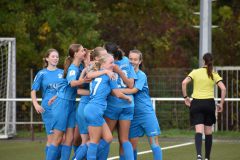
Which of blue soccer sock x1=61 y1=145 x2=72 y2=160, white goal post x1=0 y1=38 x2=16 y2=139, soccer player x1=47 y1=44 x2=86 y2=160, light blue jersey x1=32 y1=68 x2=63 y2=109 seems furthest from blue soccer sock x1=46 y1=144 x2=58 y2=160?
white goal post x1=0 y1=38 x2=16 y2=139

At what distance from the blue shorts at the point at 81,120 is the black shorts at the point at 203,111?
2633 mm

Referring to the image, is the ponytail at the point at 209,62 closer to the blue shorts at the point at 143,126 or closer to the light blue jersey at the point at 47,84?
the blue shorts at the point at 143,126

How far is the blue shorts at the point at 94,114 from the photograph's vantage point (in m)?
14.2

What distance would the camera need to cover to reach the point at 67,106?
591 inches

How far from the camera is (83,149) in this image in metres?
14.7

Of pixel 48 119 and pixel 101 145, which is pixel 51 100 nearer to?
pixel 48 119

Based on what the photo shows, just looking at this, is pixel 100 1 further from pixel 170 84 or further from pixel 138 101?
pixel 138 101

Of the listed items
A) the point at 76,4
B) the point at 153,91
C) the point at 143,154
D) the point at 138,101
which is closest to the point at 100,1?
the point at 76,4

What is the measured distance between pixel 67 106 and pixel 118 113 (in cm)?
92

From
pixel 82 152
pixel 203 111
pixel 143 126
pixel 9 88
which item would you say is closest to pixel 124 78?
pixel 143 126

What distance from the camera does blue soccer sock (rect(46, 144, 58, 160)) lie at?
15.2m

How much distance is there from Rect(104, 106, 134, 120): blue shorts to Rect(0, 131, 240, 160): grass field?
331cm

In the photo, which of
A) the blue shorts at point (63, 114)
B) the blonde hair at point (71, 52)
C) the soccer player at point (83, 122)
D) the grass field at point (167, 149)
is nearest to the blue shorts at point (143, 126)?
the soccer player at point (83, 122)

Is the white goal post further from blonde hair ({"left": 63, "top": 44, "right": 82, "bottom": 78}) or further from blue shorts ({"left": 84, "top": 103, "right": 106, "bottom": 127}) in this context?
blue shorts ({"left": 84, "top": 103, "right": 106, "bottom": 127})
